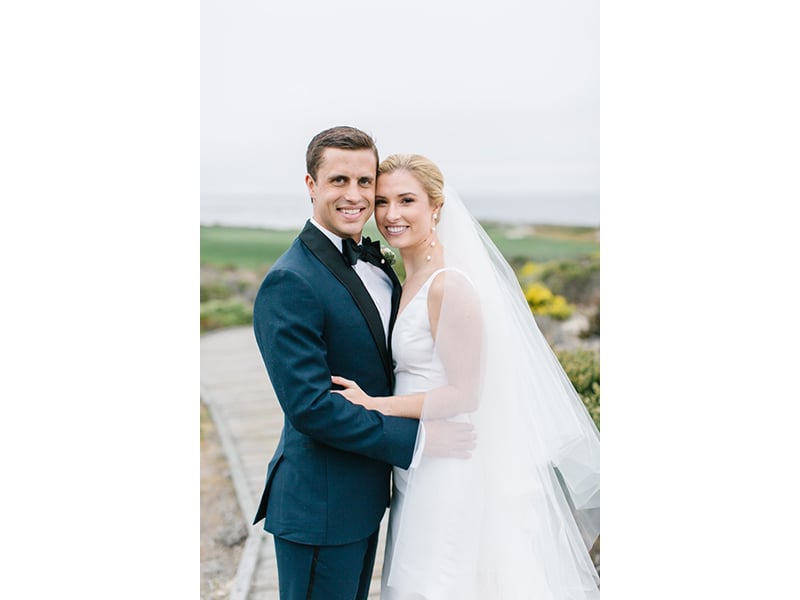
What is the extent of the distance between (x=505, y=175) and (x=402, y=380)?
2.26 meters

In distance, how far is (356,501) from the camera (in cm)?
214

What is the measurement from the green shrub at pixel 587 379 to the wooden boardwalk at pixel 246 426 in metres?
1.29

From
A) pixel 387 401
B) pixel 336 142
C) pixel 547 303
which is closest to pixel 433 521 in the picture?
pixel 387 401

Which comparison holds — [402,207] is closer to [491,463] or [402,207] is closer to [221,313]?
[491,463]

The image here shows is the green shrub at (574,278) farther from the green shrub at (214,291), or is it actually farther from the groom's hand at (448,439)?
the groom's hand at (448,439)

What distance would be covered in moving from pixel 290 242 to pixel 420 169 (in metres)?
2.66

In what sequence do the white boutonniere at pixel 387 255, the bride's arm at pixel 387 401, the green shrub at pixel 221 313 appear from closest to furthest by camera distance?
1. the bride's arm at pixel 387 401
2. the white boutonniere at pixel 387 255
3. the green shrub at pixel 221 313

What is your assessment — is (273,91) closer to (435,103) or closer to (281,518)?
(435,103)

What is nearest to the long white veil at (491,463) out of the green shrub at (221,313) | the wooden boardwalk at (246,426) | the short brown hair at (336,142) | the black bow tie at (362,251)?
the black bow tie at (362,251)

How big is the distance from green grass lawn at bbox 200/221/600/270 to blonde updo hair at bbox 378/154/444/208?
230 centimetres

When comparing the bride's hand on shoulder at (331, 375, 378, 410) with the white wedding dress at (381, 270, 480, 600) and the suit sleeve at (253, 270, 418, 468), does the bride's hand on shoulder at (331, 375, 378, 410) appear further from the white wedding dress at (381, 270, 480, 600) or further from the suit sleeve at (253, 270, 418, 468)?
the white wedding dress at (381, 270, 480, 600)

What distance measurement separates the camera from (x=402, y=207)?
222 cm

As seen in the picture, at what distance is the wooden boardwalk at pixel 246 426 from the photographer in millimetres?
3285
